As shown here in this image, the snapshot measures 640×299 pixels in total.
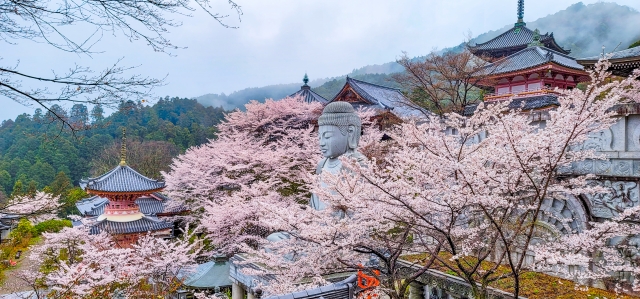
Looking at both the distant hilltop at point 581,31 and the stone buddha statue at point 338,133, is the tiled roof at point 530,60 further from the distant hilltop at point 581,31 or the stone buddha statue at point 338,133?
the distant hilltop at point 581,31

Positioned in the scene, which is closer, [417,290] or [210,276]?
[417,290]

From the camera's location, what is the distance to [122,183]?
547 inches

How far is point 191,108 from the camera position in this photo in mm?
60844

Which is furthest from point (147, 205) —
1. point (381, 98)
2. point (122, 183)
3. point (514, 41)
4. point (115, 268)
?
point (514, 41)

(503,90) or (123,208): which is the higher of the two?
(503,90)

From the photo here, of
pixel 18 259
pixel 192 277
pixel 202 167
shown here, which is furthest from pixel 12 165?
pixel 192 277

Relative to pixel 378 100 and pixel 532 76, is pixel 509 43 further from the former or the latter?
pixel 378 100

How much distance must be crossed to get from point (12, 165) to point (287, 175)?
33.0 m

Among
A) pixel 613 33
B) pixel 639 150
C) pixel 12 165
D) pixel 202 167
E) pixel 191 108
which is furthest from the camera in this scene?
pixel 191 108

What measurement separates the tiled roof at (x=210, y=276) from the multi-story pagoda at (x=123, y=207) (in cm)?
403

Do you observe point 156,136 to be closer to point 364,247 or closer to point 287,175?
point 287,175

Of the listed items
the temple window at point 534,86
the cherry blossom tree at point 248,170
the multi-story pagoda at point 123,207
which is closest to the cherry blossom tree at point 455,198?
the cherry blossom tree at point 248,170

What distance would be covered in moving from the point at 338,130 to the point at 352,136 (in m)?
0.28

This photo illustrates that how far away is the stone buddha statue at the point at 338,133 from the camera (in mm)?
6258
